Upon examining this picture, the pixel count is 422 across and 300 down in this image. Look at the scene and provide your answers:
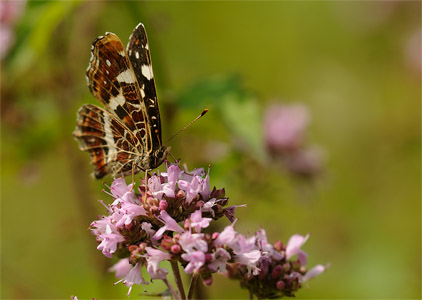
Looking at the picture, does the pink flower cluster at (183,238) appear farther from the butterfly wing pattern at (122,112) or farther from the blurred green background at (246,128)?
the blurred green background at (246,128)

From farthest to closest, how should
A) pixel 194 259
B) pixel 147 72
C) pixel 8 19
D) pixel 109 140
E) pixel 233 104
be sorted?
pixel 8 19 → pixel 233 104 → pixel 109 140 → pixel 147 72 → pixel 194 259

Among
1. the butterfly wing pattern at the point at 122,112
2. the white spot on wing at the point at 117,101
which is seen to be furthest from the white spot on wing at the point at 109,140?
the white spot on wing at the point at 117,101

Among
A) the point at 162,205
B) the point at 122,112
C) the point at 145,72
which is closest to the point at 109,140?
the point at 122,112

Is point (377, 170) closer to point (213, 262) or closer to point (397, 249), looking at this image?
point (397, 249)

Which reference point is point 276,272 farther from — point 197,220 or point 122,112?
point 122,112

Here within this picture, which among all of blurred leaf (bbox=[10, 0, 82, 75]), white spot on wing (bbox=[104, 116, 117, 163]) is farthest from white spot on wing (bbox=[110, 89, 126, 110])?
blurred leaf (bbox=[10, 0, 82, 75])

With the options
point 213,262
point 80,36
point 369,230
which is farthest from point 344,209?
point 213,262

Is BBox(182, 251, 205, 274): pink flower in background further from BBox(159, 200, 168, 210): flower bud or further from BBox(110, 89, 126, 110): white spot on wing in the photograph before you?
BBox(110, 89, 126, 110): white spot on wing
